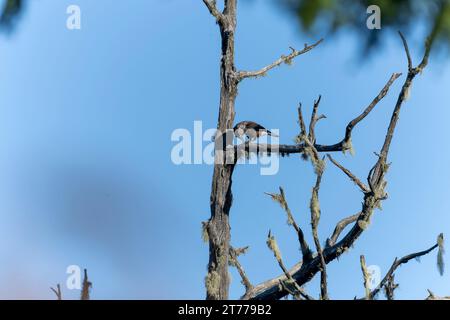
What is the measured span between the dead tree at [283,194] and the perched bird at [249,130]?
213mm

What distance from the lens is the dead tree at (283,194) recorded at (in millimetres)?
6746

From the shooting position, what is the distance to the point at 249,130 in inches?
343

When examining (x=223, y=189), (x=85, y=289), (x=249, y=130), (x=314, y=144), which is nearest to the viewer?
(x=85, y=289)

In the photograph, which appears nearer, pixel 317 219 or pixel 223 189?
pixel 317 219

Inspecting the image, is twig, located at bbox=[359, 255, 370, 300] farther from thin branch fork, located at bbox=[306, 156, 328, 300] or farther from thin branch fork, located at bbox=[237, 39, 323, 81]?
thin branch fork, located at bbox=[237, 39, 323, 81]

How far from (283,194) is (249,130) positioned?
90.6 inches

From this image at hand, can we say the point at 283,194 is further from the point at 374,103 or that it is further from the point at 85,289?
the point at 85,289

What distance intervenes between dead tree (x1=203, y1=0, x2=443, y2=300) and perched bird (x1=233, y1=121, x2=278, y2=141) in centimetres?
21

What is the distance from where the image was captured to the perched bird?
28.3ft

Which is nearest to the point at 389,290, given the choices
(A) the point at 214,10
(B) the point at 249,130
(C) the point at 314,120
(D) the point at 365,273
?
(D) the point at 365,273

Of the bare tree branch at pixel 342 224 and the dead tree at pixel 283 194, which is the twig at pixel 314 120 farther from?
the bare tree branch at pixel 342 224
